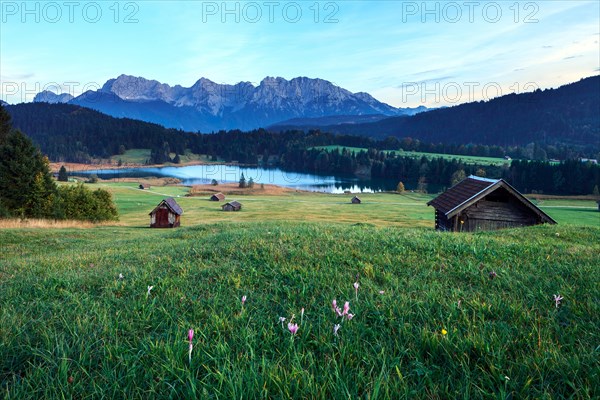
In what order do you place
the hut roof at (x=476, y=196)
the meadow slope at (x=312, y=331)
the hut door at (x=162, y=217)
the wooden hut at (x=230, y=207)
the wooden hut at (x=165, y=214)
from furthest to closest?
1. the wooden hut at (x=230, y=207)
2. the wooden hut at (x=165, y=214)
3. the hut door at (x=162, y=217)
4. the hut roof at (x=476, y=196)
5. the meadow slope at (x=312, y=331)

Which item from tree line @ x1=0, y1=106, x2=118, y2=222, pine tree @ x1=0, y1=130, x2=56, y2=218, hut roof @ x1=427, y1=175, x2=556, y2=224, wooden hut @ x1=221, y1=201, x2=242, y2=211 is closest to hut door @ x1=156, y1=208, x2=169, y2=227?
tree line @ x1=0, y1=106, x2=118, y2=222

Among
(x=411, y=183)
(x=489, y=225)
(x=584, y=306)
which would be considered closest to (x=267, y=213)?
(x=489, y=225)

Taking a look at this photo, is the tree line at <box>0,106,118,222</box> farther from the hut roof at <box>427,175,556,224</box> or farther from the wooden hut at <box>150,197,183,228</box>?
the hut roof at <box>427,175,556,224</box>

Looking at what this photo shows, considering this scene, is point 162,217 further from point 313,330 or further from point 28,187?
point 313,330

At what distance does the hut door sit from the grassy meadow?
47.9 meters

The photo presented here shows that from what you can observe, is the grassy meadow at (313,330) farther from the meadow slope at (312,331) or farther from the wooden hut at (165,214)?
the wooden hut at (165,214)

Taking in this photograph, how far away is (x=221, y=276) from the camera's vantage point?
5.01 metres

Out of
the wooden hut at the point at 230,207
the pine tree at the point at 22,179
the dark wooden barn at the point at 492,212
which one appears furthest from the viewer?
the wooden hut at the point at 230,207

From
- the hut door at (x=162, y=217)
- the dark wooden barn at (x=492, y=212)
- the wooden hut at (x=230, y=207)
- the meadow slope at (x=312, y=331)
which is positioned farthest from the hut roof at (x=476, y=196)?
the wooden hut at (x=230, y=207)

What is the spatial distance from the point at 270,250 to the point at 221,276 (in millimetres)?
1654

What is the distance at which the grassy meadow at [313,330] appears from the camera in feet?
7.41

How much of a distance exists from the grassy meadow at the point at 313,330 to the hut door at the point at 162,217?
47924mm

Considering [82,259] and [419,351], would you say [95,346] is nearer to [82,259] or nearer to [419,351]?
[419,351]

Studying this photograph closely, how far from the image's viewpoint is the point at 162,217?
170 ft
